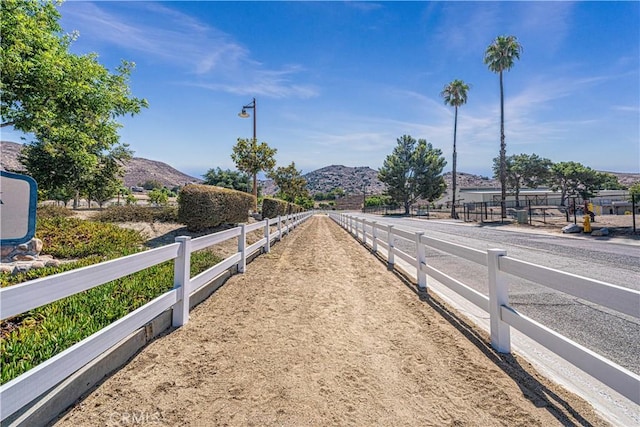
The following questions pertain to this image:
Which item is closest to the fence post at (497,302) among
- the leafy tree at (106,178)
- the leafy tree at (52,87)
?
the leafy tree at (52,87)

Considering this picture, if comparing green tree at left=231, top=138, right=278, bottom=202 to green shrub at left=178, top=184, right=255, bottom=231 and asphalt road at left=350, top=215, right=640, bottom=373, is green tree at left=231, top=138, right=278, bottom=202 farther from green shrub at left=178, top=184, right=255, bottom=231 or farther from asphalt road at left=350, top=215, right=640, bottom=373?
asphalt road at left=350, top=215, right=640, bottom=373

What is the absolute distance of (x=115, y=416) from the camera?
2.16m

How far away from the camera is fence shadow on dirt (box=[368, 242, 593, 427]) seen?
7.04ft

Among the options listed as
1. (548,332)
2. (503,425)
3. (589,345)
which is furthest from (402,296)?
(503,425)

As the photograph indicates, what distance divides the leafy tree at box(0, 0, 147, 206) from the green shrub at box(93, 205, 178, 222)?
80.8 inches

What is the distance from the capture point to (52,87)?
29.7ft

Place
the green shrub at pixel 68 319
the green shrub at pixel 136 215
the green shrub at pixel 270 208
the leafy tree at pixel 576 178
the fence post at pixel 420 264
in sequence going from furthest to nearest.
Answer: the leafy tree at pixel 576 178 < the green shrub at pixel 270 208 < the green shrub at pixel 136 215 < the fence post at pixel 420 264 < the green shrub at pixel 68 319

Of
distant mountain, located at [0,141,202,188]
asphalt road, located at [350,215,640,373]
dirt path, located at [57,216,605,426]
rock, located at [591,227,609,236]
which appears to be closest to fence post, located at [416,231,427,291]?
dirt path, located at [57,216,605,426]

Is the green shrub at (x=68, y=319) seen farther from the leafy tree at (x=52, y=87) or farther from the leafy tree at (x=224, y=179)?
the leafy tree at (x=224, y=179)

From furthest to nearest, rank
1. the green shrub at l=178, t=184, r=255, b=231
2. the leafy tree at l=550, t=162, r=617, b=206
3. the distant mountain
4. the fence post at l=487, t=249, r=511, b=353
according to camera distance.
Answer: the distant mountain, the leafy tree at l=550, t=162, r=617, b=206, the green shrub at l=178, t=184, r=255, b=231, the fence post at l=487, t=249, r=511, b=353

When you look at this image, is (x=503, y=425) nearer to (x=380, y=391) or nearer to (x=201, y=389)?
(x=380, y=391)

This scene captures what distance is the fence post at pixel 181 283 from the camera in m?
3.79

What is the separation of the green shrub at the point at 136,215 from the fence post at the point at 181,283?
9616 millimetres

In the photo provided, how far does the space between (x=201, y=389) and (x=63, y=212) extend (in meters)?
13.2
